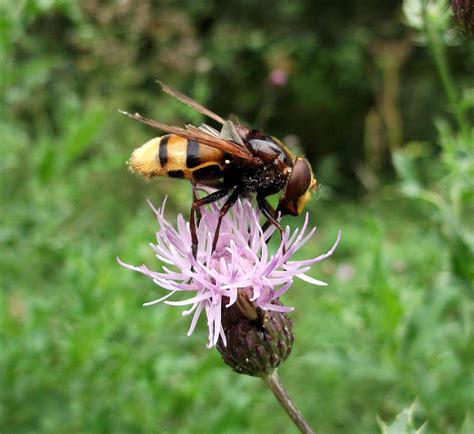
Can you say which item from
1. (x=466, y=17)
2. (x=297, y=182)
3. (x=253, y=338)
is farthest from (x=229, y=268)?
(x=466, y=17)

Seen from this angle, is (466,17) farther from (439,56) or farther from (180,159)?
(180,159)

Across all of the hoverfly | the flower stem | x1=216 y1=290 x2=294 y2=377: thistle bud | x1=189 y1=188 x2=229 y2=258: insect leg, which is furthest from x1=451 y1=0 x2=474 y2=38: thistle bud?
the flower stem

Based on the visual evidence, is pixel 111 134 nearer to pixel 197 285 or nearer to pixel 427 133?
pixel 427 133

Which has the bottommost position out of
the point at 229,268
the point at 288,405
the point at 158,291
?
the point at 158,291

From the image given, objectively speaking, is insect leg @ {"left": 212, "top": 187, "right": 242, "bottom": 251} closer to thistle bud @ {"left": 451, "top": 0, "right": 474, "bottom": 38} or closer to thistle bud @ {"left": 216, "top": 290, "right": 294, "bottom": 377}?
thistle bud @ {"left": 216, "top": 290, "right": 294, "bottom": 377}

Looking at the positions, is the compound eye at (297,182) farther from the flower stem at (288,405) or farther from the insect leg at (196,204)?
the flower stem at (288,405)

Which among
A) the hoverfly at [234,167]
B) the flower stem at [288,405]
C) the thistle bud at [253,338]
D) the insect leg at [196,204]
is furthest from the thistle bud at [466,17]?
the flower stem at [288,405]

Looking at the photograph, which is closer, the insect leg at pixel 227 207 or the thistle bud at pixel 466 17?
the insect leg at pixel 227 207

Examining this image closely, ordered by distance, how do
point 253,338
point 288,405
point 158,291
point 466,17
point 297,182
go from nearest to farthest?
point 288,405
point 253,338
point 297,182
point 466,17
point 158,291
